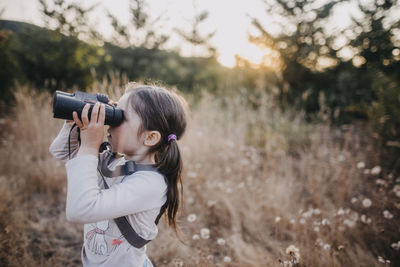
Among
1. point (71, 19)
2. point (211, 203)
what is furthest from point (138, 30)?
point (211, 203)

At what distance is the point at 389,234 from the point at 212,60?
8.39 meters

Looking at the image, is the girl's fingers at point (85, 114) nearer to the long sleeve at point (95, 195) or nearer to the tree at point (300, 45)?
the long sleeve at point (95, 195)

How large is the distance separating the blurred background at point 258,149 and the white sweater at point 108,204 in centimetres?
56

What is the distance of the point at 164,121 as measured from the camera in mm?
1057

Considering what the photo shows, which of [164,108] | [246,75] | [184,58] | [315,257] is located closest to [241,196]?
[315,257]

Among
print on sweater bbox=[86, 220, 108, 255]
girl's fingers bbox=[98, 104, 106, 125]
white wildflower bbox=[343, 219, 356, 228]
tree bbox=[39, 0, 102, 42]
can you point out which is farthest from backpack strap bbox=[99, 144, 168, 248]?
tree bbox=[39, 0, 102, 42]

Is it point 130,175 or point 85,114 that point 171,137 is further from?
point 85,114

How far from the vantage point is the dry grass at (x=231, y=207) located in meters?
1.66

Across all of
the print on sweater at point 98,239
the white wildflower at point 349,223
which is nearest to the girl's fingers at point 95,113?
the print on sweater at point 98,239

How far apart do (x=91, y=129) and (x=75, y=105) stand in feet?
0.35

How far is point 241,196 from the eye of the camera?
237cm

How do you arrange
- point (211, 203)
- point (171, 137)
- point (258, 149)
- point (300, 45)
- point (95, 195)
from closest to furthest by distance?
point (95, 195), point (171, 137), point (211, 203), point (258, 149), point (300, 45)

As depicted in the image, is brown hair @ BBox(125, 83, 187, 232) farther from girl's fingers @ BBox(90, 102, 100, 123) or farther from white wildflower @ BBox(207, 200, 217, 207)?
white wildflower @ BBox(207, 200, 217, 207)

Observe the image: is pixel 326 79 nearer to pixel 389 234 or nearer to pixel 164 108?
pixel 389 234
